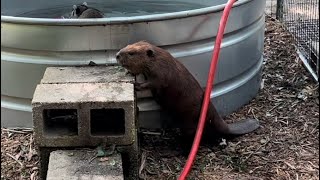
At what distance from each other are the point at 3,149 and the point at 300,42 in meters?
2.59

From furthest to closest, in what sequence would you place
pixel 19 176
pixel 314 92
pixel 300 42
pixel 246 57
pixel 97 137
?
pixel 300 42
pixel 314 92
pixel 246 57
pixel 19 176
pixel 97 137

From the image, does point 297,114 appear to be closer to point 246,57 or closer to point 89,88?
point 246,57

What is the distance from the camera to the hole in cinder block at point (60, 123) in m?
2.94

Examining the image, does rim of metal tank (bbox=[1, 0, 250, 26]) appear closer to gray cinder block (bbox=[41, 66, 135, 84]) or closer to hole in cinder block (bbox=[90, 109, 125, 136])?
gray cinder block (bbox=[41, 66, 135, 84])

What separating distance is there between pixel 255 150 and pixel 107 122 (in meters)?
0.87

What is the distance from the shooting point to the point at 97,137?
290 cm

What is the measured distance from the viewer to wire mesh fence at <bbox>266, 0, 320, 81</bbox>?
176 inches

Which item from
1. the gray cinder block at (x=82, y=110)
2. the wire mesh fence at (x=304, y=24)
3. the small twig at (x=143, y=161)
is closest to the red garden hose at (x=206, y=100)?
the small twig at (x=143, y=161)

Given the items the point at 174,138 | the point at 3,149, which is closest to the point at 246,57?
the point at 174,138

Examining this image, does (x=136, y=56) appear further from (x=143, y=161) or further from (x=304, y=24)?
(x=304, y=24)

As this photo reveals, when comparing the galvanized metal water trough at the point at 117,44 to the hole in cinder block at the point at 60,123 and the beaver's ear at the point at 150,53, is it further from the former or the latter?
the hole in cinder block at the point at 60,123

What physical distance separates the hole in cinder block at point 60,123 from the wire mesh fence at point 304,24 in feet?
6.01

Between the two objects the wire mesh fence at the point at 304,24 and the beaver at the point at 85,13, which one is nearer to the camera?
the beaver at the point at 85,13

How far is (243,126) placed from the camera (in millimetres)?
3646
